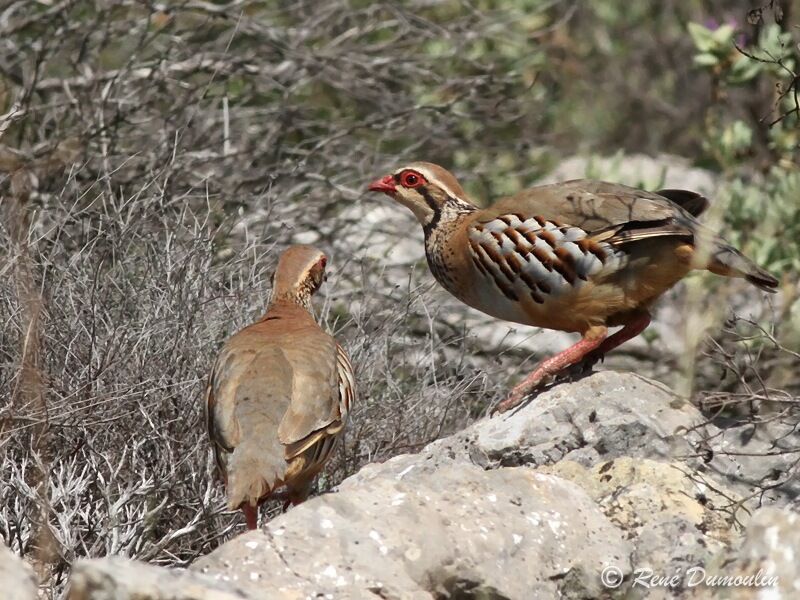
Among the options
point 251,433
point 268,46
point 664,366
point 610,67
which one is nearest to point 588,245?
point 251,433

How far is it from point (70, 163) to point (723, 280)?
3709 mm

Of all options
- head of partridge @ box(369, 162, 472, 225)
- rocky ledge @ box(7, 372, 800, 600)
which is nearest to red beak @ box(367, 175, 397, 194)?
head of partridge @ box(369, 162, 472, 225)

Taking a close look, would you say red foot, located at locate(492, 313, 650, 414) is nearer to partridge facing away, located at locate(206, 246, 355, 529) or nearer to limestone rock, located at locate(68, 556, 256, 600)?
partridge facing away, located at locate(206, 246, 355, 529)

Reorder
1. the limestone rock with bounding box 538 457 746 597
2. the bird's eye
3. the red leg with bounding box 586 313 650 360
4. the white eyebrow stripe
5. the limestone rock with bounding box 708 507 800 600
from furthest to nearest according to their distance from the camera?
the bird's eye
the white eyebrow stripe
the red leg with bounding box 586 313 650 360
the limestone rock with bounding box 538 457 746 597
the limestone rock with bounding box 708 507 800 600

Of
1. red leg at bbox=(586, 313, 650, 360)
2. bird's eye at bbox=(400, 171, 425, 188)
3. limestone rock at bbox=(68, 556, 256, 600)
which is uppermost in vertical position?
limestone rock at bbox=(68, 556, 256, 600)

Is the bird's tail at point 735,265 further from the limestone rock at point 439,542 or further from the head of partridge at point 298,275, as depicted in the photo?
the head of partridge at point 298,275

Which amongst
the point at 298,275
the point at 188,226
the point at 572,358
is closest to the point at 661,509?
the point at 572,358

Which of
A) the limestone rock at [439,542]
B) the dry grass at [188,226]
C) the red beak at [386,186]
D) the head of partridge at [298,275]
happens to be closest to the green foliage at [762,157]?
the dry grass at [188,226]

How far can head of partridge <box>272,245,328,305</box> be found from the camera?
6.00m

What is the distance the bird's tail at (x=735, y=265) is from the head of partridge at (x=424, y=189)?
130 cm

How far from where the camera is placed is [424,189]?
6832 mm

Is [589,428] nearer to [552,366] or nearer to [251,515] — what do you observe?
[552,366]

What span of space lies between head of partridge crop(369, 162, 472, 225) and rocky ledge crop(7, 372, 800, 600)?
1435mm

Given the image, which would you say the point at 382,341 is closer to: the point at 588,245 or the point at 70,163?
the point at 588,245
